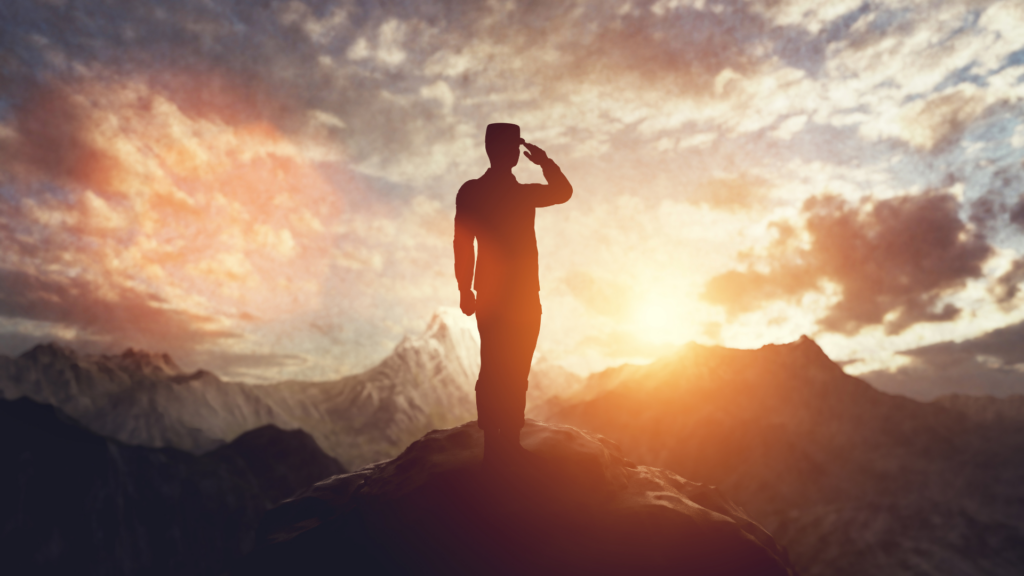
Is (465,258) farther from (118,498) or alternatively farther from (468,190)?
(118,498)

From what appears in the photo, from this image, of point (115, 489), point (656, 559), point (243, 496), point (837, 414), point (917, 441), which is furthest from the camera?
point (837, 414)

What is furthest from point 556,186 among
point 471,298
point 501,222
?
point 471,298

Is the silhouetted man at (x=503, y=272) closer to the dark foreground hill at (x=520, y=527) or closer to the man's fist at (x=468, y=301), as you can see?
the man's fist at (x=468, y=301)

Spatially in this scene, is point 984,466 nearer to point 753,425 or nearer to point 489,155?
point 753,425

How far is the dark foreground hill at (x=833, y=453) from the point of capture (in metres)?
104

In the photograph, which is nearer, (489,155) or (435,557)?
(435,557)

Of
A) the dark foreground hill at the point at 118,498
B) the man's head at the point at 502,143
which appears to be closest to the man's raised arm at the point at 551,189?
the man's head at the point at 502,143

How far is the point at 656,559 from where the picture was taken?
24.1ft

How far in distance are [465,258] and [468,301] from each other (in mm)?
689

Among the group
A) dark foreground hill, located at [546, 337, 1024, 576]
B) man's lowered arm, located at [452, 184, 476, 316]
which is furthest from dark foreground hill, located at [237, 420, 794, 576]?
dark foreground hill, located at [546, 337, 1024, 576]

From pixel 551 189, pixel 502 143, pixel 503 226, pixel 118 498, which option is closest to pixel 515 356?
pixel 503 226

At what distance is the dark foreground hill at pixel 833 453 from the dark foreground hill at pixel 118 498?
77.0 m

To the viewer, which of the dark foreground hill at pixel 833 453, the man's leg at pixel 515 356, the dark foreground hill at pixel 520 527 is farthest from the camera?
the dark foreground hill at pixel 833 453

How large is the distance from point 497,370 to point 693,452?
15554 cm
